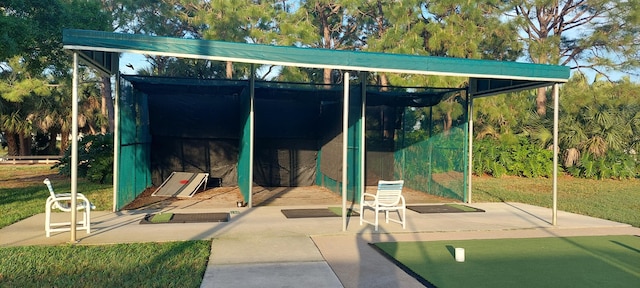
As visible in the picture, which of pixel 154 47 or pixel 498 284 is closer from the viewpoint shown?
pixel 498 284

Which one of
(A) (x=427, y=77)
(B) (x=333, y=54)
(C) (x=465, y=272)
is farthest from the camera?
(A) (x=427, y=77)

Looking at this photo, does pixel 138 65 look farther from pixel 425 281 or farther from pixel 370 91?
pixel 425 281

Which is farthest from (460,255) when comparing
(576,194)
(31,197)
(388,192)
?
(31,197)

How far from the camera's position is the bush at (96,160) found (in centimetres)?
1309

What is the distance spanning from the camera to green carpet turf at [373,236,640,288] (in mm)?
4867

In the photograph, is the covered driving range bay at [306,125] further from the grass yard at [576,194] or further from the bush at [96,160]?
the grass yard at [576,194]

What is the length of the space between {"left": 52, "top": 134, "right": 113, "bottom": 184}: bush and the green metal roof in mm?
5397

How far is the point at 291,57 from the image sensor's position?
6.96 metres

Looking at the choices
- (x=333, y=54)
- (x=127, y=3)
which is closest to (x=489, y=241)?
(x=333, y=54)

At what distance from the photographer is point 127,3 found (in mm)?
20141

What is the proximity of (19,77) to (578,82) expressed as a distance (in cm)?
2360

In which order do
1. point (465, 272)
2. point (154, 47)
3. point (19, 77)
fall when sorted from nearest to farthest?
1. point (465, 272)
2. point (154, 47)
3. point (19, 77)

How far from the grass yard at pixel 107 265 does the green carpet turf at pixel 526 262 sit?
2.35 meters

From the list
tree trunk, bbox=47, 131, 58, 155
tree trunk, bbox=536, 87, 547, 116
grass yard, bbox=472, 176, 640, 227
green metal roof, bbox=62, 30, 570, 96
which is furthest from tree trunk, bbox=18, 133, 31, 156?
tree trunk, bbox=536, 87, 547, 116
